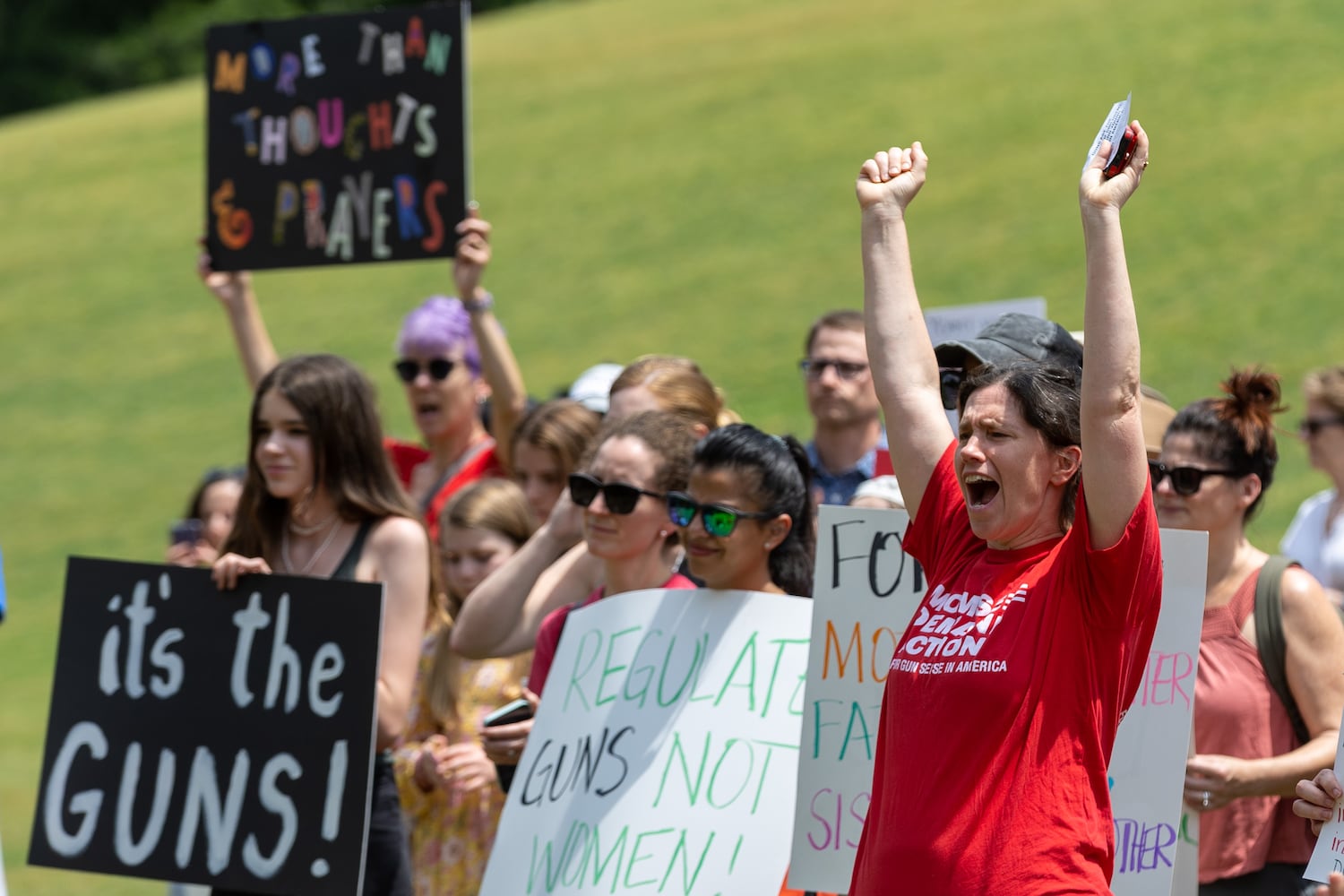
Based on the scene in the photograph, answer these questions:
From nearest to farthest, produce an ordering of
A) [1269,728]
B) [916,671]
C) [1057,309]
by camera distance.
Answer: [916,671] → [1269,728] → [1057,309]

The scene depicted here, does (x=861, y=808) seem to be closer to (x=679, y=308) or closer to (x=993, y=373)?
(x=993, y=373)

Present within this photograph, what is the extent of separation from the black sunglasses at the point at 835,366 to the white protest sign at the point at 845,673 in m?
2.00

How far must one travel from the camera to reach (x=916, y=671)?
2744 millimetres

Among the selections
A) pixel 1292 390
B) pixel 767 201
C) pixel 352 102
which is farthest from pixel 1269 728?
pixel 767 201

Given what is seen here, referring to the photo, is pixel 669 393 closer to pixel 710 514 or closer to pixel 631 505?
pixel 631 505

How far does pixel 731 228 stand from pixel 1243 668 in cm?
2138

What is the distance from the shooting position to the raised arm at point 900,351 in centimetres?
292

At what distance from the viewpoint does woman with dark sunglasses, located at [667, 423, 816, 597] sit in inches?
148

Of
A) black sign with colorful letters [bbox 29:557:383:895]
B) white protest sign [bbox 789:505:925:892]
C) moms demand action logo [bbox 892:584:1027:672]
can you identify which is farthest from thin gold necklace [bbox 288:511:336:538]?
moms demand action logo [bbox 892:584:1027:672]

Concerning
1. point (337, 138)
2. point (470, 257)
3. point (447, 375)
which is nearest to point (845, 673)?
point (470, 257)

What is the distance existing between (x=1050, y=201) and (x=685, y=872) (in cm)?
2099

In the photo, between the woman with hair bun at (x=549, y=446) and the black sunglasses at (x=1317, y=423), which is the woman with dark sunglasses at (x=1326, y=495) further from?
the woman with hair bun at (x=549, y=446)

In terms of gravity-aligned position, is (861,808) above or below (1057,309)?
below

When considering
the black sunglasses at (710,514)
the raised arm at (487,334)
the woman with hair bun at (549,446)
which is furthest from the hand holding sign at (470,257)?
the black sunglasses at (710,514)
